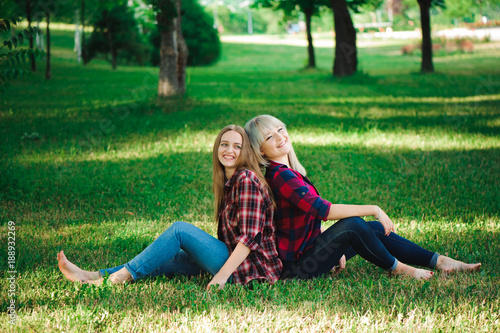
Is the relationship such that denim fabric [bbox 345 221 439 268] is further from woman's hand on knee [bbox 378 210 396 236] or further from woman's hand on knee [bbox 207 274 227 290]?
woman's hand on knee [bbox 207 274 227 290]

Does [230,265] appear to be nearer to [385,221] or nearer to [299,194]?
[299,194]

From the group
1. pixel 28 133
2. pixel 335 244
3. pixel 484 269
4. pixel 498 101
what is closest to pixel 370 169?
pixel 484 269

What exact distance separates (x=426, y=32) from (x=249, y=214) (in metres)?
23.1

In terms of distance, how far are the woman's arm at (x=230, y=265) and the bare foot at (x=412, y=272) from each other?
4.14 feet

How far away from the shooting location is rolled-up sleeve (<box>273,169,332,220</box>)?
3551mm

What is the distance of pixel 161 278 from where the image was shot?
3.94m

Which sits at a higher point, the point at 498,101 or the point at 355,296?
the point at 498,101

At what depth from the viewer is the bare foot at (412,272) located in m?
3.85

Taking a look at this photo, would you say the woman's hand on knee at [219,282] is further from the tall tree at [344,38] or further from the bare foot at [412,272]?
the tall tree at [344,38]

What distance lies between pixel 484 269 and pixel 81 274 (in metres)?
3.19

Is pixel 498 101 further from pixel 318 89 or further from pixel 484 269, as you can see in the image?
pixel 484 269

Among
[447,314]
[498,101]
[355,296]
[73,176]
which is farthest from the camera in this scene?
[498,101]

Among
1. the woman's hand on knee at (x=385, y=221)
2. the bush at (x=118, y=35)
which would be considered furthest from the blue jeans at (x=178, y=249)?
the bush at (x=118, y=35)

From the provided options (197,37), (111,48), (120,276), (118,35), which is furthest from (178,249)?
(197,37)
